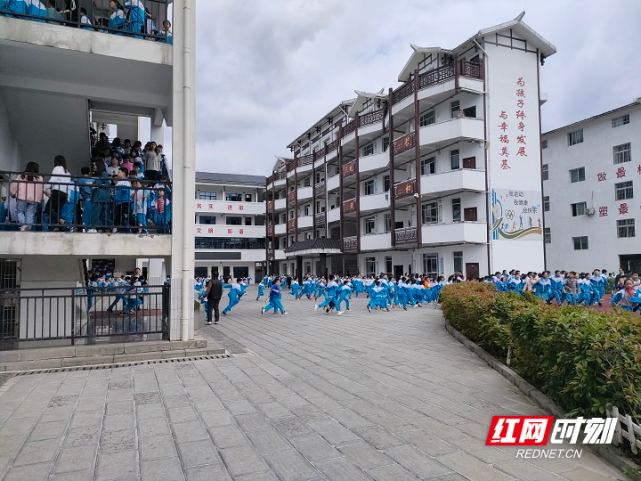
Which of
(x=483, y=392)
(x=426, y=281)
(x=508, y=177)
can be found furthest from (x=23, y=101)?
(x=508, y=177)

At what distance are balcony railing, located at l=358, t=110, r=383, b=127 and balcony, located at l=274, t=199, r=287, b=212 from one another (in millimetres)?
15642

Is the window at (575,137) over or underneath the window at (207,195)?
over

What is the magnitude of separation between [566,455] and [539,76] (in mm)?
29044

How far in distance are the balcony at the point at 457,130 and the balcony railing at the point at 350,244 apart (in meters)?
10.4

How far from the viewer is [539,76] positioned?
2750cm

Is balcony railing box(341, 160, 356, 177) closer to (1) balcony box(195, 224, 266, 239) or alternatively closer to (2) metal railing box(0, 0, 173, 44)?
(1) balcony box(195, 224, 266, 239)

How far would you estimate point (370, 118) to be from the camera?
32.6 meters

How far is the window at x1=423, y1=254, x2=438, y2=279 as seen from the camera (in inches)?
1081

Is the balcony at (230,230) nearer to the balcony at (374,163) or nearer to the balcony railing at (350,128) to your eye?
the balcony railing at (350,128)

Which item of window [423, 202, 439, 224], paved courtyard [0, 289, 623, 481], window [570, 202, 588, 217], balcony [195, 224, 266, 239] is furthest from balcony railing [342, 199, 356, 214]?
paved courtyard [0, 289, 623, 481]

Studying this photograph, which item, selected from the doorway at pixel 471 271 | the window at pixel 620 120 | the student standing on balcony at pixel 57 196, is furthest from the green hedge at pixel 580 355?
the window at pixel 620 120

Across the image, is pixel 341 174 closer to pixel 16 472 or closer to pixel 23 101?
pixel 23 101

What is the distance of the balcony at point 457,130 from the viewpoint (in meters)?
24.9

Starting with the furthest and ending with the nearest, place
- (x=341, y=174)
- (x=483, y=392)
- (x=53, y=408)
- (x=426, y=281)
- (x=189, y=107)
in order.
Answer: (x=341, y=174) → (x=426, y=281) → (x=189, y=107) → (x=483, y=392) → (x=53, y=408)
